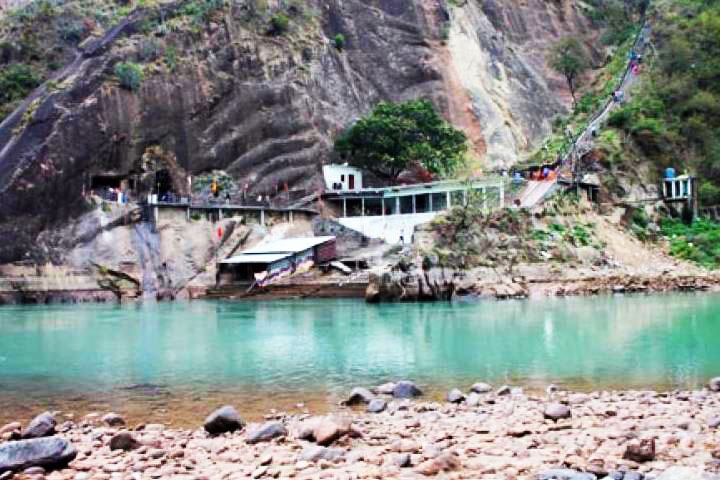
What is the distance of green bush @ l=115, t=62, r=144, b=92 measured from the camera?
69.2 meters

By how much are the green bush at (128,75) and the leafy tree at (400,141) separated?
17920 millimetres

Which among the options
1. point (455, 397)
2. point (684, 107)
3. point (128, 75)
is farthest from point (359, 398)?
point (684, 107)

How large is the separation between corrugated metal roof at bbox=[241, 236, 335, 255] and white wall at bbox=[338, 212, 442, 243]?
3318 mm

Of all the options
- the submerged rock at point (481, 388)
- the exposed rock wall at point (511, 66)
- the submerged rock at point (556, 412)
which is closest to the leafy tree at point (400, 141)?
the exposed rock wall at point (511, 66)

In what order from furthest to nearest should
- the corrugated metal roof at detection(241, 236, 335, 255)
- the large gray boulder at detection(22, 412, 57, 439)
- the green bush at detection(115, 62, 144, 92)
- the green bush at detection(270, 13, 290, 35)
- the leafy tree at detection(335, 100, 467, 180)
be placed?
the green bush at detection(270, 13, 290, 35)
the green bush at detection(115, 62, 144, 92)
the leafy tree at detection(335, 100, 467, 180)
the corrugated metal roof at detection(241, 236, 335, 255)
the large gray boulder at detection(22, 412, 57, 439)

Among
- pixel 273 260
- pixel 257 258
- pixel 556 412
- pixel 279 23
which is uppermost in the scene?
pixel 279 23

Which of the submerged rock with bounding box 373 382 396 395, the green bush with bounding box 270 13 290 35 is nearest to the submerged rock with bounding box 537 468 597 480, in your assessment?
the submerged rock with bounding box 373 382 396 395

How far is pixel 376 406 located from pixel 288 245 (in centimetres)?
4415

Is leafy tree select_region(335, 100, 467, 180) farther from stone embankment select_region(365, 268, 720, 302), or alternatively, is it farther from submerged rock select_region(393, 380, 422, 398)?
submerged rock select_region(393, 380, 422, 398)

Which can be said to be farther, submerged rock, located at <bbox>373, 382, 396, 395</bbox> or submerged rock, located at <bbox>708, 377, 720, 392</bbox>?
submerged rock, located at <bbox>373, 382, 396, 395</bbox>

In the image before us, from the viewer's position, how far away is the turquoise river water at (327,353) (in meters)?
18.8

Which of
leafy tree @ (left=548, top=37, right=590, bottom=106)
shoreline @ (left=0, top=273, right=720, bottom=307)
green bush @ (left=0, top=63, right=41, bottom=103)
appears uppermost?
leafy tree @ (left=548, top=37, right=590, bottom=106)

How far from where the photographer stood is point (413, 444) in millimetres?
12102

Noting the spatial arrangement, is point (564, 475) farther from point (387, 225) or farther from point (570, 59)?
point (570, 59)
